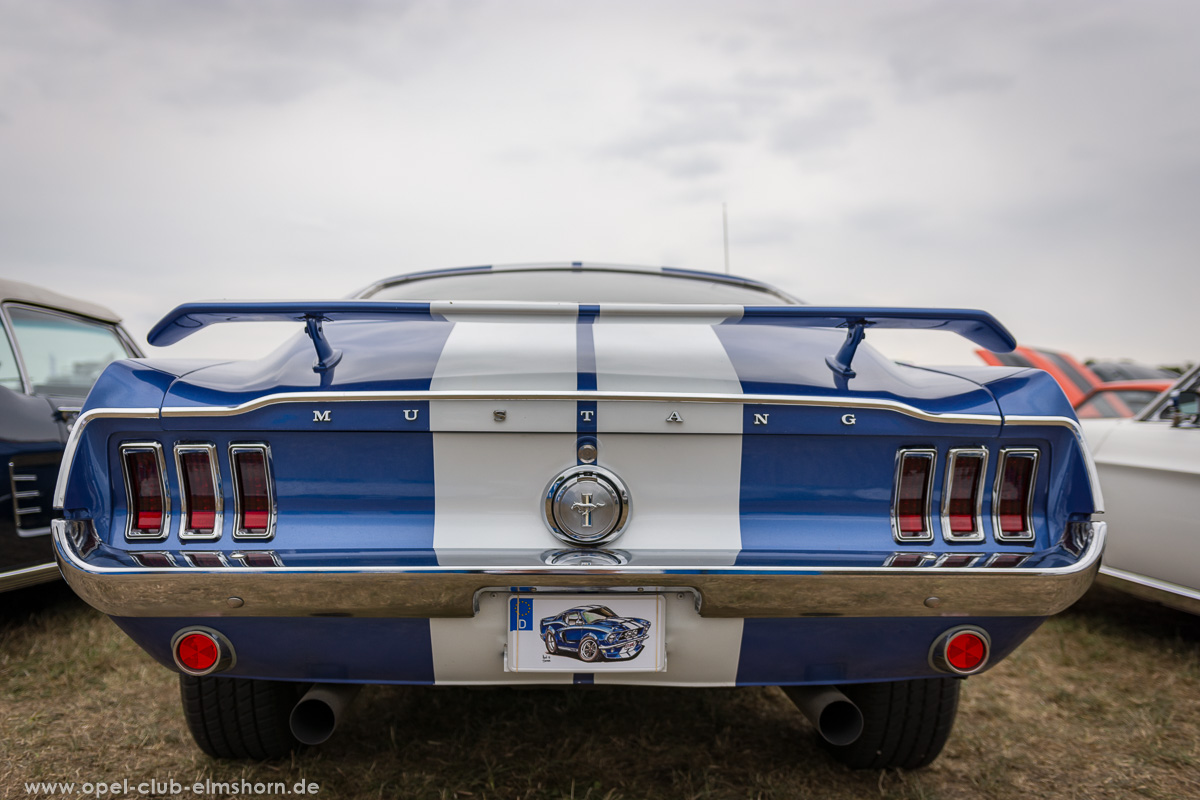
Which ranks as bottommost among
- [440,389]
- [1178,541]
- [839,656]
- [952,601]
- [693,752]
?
[693,752]

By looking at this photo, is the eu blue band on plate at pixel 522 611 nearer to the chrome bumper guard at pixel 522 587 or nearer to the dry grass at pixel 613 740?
the chrome bumper guard at pixel 522 587

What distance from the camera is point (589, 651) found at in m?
1.47

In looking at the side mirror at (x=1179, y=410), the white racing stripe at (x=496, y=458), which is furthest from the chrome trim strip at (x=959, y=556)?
the side mirror at (x=1179, y=410)

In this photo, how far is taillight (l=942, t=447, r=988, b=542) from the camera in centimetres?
160

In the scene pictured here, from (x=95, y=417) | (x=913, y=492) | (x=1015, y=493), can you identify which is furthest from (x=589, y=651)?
(x=95, y=417)

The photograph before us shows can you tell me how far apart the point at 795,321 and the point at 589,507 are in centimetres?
58

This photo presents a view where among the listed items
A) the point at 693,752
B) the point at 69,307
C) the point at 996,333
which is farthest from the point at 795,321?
the point at 69,307

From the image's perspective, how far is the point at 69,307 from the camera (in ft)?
11.4

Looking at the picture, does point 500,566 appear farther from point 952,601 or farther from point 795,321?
point 952,601

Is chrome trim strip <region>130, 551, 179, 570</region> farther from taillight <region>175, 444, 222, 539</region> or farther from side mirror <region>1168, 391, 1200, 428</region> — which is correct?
side mirror <region>1168, 391, 1200, 428</region>

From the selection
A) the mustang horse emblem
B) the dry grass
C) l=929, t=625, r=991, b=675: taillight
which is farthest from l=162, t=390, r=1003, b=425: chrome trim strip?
the dry grass

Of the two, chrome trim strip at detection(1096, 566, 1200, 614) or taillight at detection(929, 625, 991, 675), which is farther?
chrome trim strip at detection(1096, 566, 1200, 614)

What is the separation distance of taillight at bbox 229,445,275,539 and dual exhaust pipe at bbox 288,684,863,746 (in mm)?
421

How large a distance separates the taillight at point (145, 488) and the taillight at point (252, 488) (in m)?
0.16
